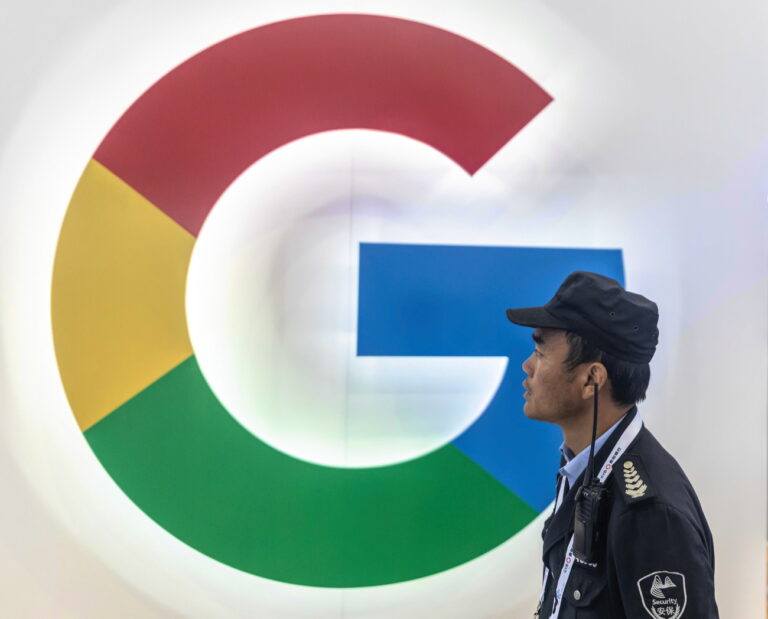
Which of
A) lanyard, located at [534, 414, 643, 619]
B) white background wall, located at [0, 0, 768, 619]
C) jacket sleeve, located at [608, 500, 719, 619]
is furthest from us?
→ white background wall, located at [0, 0, 768, 619]

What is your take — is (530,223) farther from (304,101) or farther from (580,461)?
(580,461)

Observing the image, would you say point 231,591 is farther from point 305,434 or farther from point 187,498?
point 305,434

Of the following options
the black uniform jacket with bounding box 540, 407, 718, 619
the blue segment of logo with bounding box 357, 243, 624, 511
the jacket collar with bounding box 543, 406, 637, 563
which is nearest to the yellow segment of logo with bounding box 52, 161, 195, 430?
the blue segment of logo with bounding box 357, 243, 624, 511

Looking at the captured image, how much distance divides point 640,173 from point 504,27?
490 millimetres

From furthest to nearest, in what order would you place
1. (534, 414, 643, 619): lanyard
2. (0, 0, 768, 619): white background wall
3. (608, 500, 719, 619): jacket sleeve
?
(0, 0, 768, 619): white background wall, (534, 414, 643, 619): lanyard, (608, 500, 719, 619): jacket sleeve

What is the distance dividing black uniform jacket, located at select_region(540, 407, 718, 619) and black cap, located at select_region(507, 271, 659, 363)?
0.16 metres

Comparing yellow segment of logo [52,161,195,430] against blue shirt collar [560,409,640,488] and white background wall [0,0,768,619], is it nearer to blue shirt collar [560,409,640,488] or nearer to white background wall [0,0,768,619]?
white background wall [0,0,768,619]

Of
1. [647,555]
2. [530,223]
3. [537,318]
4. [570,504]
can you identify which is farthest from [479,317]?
[647,555]

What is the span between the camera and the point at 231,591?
Result: 170 centimetres

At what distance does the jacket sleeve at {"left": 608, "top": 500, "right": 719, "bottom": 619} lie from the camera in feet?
3.33

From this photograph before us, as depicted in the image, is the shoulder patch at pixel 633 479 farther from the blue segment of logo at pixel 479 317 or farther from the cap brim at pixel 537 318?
the blue segment of logo at pixel 479 317

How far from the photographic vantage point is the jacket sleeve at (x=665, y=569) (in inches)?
39.9

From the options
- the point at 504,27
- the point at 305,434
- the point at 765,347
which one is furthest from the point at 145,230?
the point at 765,347

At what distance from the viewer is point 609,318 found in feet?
3.85
